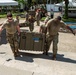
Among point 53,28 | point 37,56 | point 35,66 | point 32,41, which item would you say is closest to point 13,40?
point 32,41

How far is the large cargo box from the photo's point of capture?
8.50 meters

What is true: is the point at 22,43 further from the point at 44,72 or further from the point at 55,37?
the point at 44,72

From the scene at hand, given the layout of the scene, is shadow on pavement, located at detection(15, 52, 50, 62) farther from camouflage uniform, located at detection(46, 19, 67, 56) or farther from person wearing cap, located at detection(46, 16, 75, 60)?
camouflage uniform, located at detection(46, 19, 67, 56)

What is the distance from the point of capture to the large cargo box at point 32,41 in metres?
8.50

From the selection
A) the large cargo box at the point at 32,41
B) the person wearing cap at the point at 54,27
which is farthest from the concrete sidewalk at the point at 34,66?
the person wearing cap at the point at 54,27

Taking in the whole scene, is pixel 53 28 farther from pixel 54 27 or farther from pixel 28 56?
pixel 28 56

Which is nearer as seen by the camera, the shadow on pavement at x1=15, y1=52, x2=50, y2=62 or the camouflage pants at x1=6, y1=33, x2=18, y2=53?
the shadow on pavement at x1=15, y1=52, x2=50, y2=62

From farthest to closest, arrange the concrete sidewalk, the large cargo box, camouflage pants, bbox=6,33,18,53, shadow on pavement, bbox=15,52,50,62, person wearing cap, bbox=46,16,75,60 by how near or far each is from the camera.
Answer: the large cargo box < camouflage pants, bbox=6,33,18,53 < person wearing cap, bbox=46,16,75,60 < shadow on pavement, bbox=15,52,50,62 < the concrete sidewalk

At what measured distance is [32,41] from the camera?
28.1 ft

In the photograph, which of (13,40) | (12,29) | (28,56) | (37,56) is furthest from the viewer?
(37,56)

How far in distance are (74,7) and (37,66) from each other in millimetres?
30279

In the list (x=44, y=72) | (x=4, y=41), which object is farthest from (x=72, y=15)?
(x=44, y=72)

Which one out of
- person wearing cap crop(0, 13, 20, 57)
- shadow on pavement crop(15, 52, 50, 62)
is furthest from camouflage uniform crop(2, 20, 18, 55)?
shadow on pavement crop(15, 52, 50, 62)

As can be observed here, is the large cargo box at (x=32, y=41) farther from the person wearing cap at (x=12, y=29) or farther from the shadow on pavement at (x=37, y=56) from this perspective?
the person wearing cap at (x=12, y=29)
